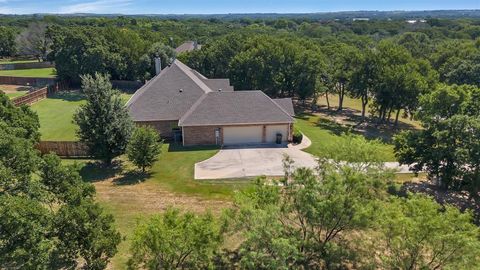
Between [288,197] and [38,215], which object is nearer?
[38,215]

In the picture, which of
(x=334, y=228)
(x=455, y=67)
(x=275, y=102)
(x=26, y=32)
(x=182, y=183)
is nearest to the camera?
(x=334, y=228)

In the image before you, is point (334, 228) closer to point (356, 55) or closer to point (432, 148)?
point (432, 148)

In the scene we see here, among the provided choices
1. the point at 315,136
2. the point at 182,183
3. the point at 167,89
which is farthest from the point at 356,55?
the point at 182,183

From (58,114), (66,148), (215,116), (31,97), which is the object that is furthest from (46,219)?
(31,97)

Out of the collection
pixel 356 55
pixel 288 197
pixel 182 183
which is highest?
pixel 356 55

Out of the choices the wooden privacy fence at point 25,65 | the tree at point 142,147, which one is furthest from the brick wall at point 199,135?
the wooden privacy fence at point 25,65

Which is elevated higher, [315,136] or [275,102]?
[275,102]

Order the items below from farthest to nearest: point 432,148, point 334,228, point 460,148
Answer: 1. point 432,148
2. point 460,148
3. point 334,228

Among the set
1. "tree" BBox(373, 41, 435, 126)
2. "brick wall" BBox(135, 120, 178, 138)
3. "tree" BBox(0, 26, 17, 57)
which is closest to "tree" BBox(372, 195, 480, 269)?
"brick wall" BBox(135, 120, 178, 138)
